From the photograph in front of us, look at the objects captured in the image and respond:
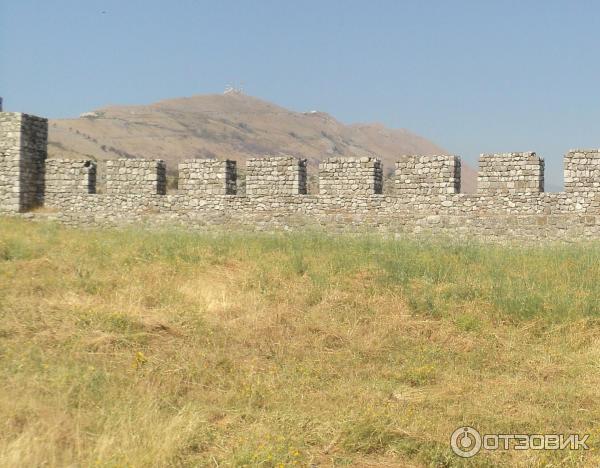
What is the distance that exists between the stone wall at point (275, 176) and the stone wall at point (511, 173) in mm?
4209

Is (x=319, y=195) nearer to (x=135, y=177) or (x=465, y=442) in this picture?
(x=135, y=177)

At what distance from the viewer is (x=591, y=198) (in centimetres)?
1541

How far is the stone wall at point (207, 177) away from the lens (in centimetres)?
1736

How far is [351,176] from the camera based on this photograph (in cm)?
1678

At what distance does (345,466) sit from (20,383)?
9.35 ft

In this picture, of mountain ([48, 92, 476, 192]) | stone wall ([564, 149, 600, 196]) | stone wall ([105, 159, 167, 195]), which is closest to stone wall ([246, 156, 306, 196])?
stone wall ([105, 159, 167, 195])

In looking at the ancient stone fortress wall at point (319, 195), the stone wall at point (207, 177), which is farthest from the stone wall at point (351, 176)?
the stone wall at point (207, 177)

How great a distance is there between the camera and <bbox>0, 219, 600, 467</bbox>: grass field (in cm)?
544

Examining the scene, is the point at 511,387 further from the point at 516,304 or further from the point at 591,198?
the point at 591,198

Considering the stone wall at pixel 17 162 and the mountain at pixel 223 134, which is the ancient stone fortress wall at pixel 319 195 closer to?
the stone wall at pixel 17 162

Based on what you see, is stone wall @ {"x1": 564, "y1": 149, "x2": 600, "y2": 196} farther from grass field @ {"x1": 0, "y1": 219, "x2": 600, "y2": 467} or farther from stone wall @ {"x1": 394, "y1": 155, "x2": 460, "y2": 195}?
grass field @ {"x1": 0, "y1": 219, "x2": 600, "y2": 467}

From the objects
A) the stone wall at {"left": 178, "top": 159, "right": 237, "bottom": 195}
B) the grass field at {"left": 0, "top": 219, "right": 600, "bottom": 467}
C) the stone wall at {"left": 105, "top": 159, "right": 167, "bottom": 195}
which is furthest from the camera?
the stone wall at {"left": 105, "top": 159, "right": 167, "bottom": 195}

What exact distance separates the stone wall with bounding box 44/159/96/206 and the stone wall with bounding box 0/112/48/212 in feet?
1.42

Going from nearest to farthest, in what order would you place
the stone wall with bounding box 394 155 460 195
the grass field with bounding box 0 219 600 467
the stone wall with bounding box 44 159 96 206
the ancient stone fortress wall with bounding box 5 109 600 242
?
the grass field with bounding box 0 219 600 467, the ancient stone fortress wall with bounding box 5 109 600 242, the stone wall with bounding box 394 155 460 195, the stone wall with bounding box 44 159 96 206
